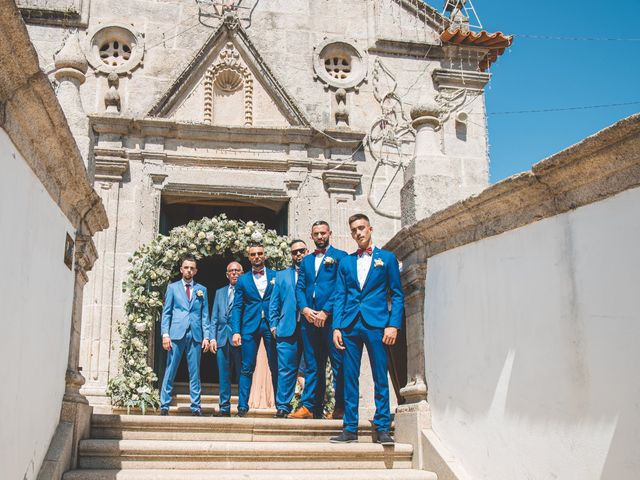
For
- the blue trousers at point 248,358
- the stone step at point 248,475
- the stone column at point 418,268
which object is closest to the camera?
the stone step at point 248,475

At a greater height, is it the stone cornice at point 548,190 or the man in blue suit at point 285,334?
the stone cornice at point 548,190

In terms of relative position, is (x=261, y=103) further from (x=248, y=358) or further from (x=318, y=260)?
(x=248, y=358)

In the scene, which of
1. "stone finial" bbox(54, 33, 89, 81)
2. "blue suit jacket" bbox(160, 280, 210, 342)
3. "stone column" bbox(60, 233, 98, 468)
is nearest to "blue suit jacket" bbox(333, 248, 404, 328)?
"blue suit jacket" bbox(160, 280, 210, 342)

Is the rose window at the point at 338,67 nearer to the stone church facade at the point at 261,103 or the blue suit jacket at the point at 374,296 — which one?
the stone church facade at the point at 261,103

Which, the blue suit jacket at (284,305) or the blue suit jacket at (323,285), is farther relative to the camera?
the blue suit jacket at (284,305)

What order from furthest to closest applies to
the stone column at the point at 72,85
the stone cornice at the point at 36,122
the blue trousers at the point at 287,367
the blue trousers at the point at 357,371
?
the blue trousers at the point at 287,367, the stone column at the point at 72,85, the blue trousers at the point at 357,371, the stone cornice at the point at 36,122

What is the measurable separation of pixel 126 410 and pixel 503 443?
522 centimetres

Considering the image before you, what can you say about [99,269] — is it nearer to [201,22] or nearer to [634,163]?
[201,22]

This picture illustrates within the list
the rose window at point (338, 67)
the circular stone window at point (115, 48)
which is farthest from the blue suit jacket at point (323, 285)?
the circular stone window at point (115, 48)

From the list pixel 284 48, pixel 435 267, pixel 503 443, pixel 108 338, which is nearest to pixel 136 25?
pixel 284 48

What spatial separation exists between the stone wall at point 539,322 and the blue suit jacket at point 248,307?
6.29 ft

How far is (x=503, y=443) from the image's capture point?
17.6ft

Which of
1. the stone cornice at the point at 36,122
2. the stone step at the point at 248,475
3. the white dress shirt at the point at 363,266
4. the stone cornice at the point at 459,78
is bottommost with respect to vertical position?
the stone step at the point at 248,475

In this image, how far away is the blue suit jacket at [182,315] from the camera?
8.21m
